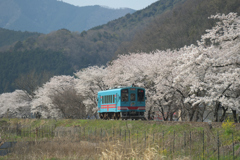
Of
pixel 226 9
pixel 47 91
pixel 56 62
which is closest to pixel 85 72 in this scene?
pixel 47 91

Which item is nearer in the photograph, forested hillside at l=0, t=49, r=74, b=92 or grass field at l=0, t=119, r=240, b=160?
grass field at l=0, t=119, r=240, b=160

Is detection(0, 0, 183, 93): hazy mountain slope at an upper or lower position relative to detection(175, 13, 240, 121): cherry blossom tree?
upper

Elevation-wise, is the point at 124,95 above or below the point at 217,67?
below

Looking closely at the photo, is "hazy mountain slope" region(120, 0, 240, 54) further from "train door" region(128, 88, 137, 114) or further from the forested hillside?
the forested hillside

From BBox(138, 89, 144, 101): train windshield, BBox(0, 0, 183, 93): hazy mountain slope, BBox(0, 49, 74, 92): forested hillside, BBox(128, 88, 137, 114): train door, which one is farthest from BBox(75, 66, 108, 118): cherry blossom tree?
BBox(0, 49, 74, 92): forested hillside

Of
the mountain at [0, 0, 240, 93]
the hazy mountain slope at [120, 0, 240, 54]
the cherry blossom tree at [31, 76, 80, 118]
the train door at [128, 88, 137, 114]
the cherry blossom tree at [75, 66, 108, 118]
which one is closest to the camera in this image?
the train door at [128, 88, 137, 114]

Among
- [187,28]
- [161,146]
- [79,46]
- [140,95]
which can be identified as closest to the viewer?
[161,146]

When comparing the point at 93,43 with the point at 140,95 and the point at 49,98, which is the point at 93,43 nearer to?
the point at 49,98

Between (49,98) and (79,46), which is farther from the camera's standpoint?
(79,46)

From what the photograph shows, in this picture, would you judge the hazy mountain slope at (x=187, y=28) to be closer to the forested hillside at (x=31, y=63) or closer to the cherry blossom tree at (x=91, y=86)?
the cherry blossom tree at (x=91, y=86)

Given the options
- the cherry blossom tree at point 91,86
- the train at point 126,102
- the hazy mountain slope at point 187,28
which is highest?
the hazy mountain slope at point 187,28

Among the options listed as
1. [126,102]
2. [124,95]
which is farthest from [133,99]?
[124,95]

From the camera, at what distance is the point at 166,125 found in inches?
646

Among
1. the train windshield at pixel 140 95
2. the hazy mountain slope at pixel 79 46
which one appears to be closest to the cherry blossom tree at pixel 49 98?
the train windshield at pixel 140 95
